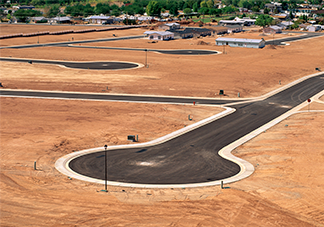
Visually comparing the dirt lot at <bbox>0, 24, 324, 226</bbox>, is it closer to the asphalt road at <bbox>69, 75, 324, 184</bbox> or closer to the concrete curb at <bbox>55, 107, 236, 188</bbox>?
the concrete curb at <bbox>55, 107, 236, 188</bbox>

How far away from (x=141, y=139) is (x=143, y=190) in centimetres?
1485

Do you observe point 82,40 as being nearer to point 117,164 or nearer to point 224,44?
point 224,44

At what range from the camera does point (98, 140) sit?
4891cm

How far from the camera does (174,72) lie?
93750mm

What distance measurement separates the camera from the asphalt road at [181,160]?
38.7 m

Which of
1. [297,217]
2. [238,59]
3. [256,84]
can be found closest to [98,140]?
[297,217]

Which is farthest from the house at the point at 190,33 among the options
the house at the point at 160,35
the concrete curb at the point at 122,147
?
the concrete curb at the point at 122,147

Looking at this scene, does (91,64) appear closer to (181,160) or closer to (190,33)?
(181,160)

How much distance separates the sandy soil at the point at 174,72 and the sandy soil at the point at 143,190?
20.9 meters

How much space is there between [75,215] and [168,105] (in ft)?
123

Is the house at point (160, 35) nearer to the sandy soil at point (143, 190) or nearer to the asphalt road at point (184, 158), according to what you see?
the asphalt road at point (184, 158)

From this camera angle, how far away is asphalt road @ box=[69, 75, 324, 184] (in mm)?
38719

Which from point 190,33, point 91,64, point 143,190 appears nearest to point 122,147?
point 143,190

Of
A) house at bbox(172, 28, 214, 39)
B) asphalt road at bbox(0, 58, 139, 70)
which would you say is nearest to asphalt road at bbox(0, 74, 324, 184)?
asphalt road at bbox(0, 58, 139, 70)
